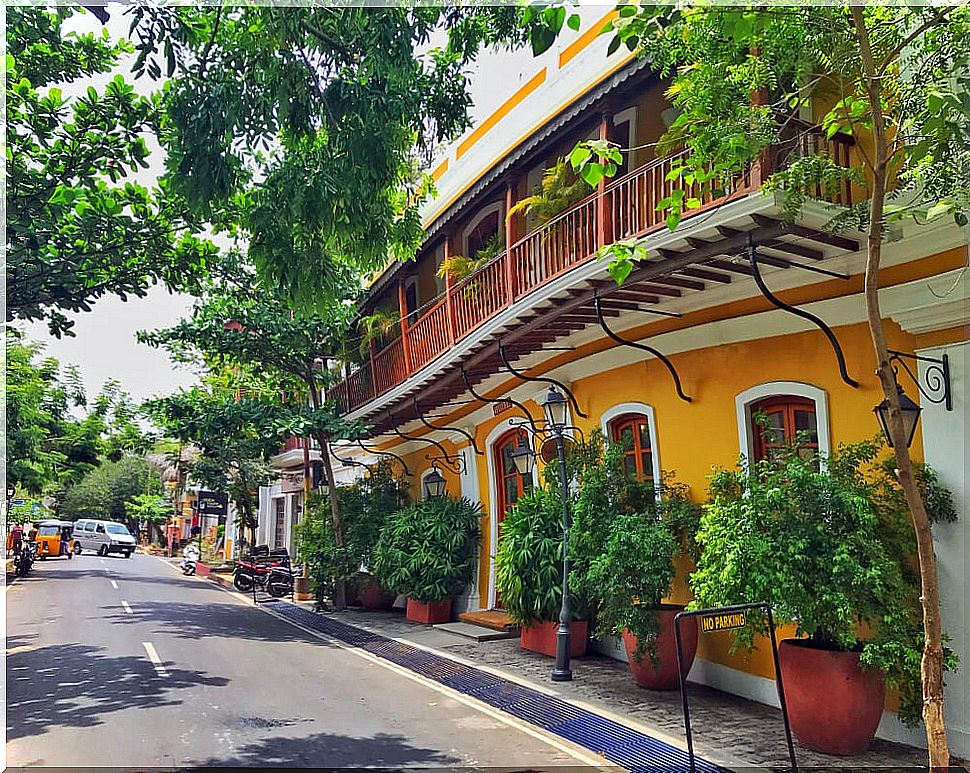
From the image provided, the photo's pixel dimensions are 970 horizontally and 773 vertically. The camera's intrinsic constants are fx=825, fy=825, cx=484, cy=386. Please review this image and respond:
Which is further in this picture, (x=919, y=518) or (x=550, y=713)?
(x=550, y=713)

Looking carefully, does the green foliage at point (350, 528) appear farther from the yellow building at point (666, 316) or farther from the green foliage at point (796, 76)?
the green foliage at point (796, 76)

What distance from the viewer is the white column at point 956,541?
22.3ft

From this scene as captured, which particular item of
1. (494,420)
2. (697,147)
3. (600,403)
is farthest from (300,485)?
(697,147)

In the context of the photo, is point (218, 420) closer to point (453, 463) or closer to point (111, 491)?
point (453, 463)

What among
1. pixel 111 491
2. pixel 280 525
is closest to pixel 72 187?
pixel 280 525

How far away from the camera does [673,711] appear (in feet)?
27.0

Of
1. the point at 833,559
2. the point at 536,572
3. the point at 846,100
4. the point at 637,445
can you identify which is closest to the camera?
the point at 846,100

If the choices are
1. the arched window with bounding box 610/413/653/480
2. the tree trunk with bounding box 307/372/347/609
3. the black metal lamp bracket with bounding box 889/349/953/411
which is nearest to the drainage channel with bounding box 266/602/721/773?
the arched window with bounding box 610/413/653/480

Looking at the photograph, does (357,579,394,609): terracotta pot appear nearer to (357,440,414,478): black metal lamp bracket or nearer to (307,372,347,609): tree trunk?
→ (307,372,347,609): tree trunk

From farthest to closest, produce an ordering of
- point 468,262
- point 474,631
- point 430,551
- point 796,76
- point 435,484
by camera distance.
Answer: point 435,484 < point 430,551 < point 468,262 < point 474,631 < point 796,76

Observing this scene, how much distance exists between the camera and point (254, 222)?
6.07 metres

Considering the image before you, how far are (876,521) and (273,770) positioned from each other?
5.23 meters

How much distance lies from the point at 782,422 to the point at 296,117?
233 inches

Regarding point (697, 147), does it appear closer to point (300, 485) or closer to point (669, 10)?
point (669, 10)
